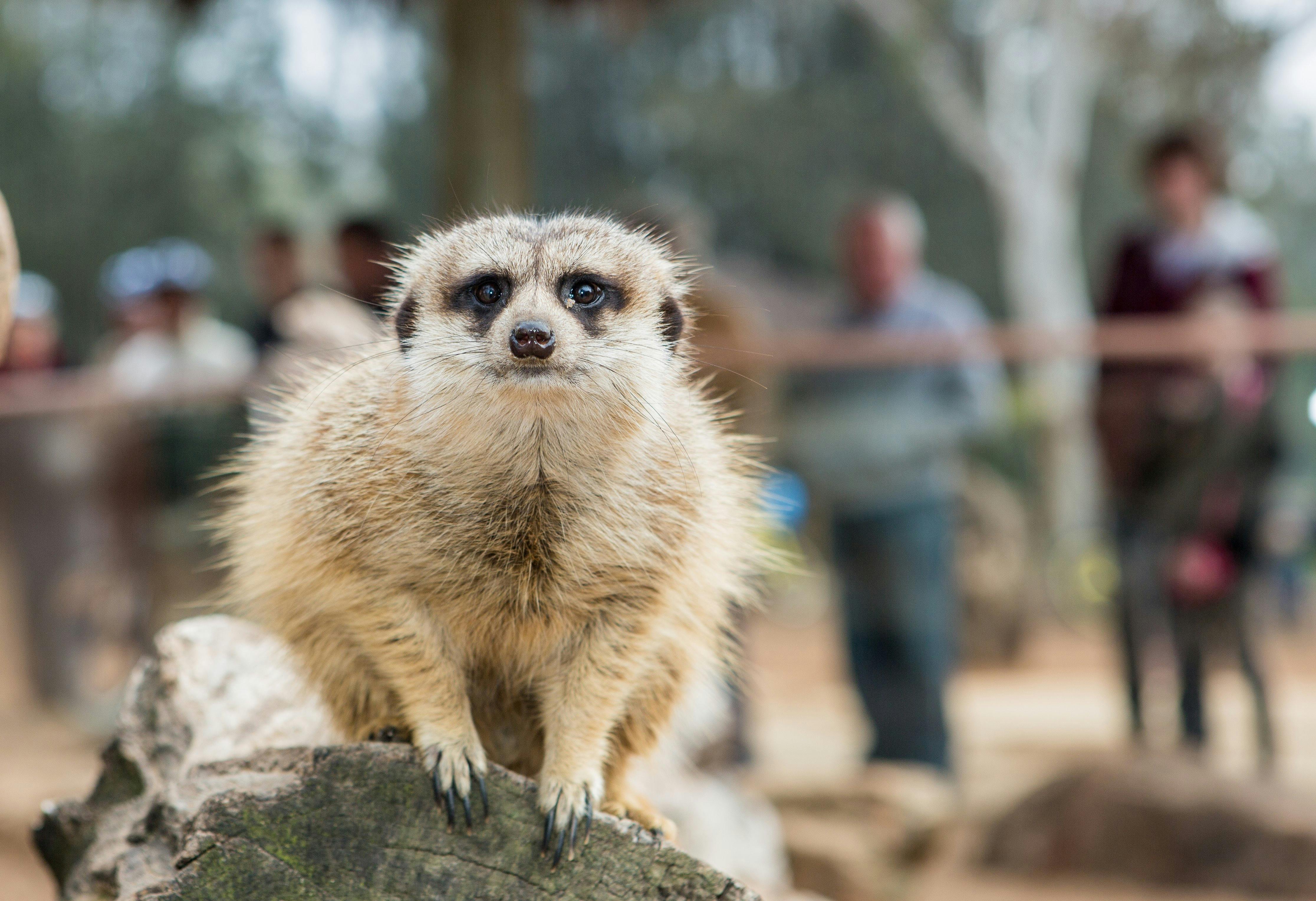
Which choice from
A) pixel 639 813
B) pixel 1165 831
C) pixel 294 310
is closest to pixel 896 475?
pixel 1165 831

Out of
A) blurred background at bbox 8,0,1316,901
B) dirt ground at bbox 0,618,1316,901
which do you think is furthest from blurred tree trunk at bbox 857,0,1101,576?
dirt ground at bbox 0,618,1316,901

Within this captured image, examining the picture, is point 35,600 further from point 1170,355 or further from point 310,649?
point 1170,355

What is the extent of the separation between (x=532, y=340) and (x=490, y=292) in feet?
0.76

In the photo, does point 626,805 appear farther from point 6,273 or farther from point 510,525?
point 6,273

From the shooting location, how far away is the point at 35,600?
14.6 ft

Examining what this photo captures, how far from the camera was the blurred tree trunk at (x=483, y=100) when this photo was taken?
4.61 meters

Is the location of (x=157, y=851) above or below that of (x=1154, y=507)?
above

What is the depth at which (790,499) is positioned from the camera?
4.33 meters

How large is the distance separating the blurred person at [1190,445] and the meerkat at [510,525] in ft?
9.85

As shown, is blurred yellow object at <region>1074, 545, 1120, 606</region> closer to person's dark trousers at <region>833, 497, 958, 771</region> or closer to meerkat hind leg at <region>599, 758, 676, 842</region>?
person's dark trousers at <region>833, 497, 958, 771</region>

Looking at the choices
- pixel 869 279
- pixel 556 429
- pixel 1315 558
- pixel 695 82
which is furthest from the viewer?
pixel 695 82

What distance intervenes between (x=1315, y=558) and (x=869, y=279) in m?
2.40

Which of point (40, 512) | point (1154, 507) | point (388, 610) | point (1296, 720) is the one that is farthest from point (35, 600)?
point (1296, 720)

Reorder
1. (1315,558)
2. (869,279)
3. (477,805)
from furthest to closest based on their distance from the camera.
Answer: (1315,558)
(869,279)
(477,805)
